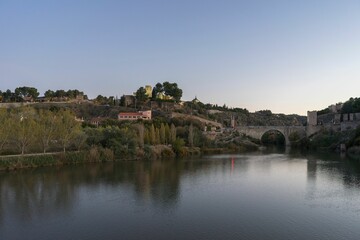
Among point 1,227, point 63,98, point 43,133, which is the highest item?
point 63,98

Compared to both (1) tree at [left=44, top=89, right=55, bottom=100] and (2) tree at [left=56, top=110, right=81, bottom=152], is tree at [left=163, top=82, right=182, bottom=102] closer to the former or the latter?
(1) tree at [left=44, top=89, right=55, bottom=100]

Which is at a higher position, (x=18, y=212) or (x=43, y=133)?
(x=43, y=133)

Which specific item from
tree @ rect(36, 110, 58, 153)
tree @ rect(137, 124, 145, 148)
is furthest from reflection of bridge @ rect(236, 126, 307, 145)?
tree @ rect(36, 110, 58, 153)

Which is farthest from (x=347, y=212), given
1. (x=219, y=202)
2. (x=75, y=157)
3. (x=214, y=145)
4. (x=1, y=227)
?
(x=214, y=145)

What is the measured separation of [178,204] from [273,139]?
66418 mm

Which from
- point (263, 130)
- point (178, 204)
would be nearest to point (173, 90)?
point (263, 130)

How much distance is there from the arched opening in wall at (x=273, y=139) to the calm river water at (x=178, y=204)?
4858cm

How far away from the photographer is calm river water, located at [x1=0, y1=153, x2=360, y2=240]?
14.6 meters

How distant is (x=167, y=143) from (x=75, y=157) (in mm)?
15856

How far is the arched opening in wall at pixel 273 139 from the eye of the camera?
7937 centimetres

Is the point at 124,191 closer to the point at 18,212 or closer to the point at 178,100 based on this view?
the point at 18,212

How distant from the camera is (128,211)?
17.8m

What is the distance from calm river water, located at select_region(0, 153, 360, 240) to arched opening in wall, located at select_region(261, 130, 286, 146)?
1913 inches

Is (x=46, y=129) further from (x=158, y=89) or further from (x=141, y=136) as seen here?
(x=158, y=89)
